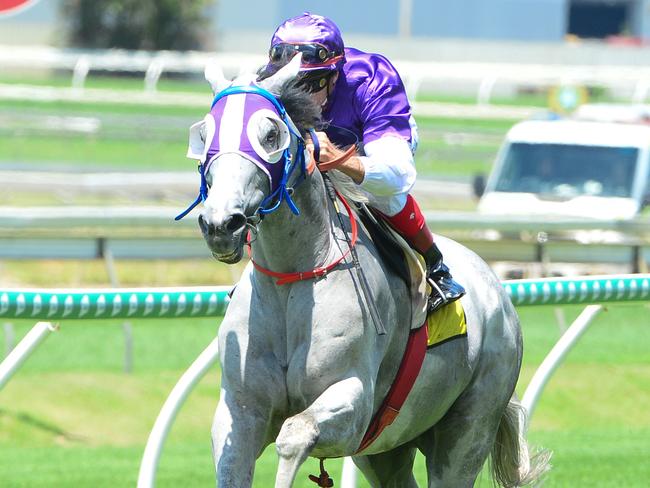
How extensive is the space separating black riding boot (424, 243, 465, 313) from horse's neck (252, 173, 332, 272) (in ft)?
1.87

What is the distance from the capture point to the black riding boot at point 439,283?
4.59 m

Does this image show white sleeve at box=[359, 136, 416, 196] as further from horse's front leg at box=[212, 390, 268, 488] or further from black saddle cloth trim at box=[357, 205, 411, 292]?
horse's front leg at box=[212, 390, 268, 488]

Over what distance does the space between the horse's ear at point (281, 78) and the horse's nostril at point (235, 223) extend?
49 centimetres

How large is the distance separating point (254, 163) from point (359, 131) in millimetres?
740

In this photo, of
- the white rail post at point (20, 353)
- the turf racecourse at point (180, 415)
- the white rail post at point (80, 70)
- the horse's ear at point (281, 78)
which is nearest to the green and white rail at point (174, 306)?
the white rail post at point (20, 353)

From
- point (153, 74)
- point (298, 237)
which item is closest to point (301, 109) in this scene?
point (298, 237)

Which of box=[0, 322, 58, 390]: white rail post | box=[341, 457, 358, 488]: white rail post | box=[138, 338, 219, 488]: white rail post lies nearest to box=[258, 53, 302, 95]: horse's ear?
box=[138, 338, 219, 488]: white rail post

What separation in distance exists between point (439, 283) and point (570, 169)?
28.0 ft

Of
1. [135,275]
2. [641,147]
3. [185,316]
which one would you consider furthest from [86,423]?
[641,147]

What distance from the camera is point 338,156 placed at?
13.5ft

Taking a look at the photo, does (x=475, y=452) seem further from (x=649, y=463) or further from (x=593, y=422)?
(x=593, y=422)

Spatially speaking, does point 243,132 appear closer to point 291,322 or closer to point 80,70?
point 291,322

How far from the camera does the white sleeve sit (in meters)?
4.15

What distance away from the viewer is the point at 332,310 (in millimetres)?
4066
